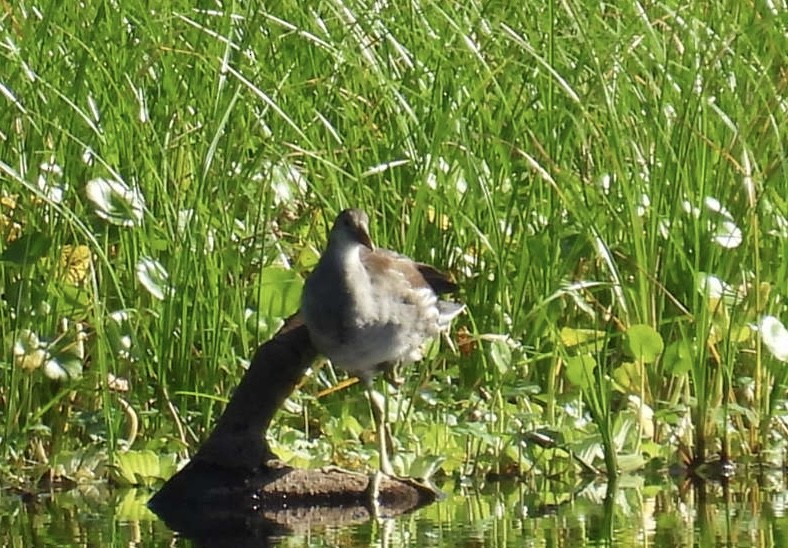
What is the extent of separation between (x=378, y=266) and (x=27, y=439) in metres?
1.02

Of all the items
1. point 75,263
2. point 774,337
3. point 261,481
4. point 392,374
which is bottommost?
point 261,481

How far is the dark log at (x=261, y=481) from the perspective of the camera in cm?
497

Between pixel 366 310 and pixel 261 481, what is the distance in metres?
0.51

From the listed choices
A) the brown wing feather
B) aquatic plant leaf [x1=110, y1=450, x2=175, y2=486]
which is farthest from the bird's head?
aquatic plant leaf [x1=110, y1=450, x2=175, y2=486]

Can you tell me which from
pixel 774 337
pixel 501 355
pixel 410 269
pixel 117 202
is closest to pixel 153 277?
pixel 117 202

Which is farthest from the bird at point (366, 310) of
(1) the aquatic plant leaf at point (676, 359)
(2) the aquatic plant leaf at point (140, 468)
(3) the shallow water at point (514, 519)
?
(1) the aquatic plant leaf at point (676, 359)

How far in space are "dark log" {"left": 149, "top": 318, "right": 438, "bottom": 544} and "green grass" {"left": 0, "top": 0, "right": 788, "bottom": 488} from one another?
25 centimetres

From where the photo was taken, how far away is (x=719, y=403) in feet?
18.0

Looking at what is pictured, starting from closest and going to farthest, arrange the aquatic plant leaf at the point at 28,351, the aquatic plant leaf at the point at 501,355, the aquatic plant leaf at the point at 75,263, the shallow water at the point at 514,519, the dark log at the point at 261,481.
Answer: the shallow water at the point at 514,519 → the dark log at the point at 261,481 → the aquatic plant leaf at the point at 28,351 → the aquatic plant leaf at the point at 501,355 → the aquatic plant leaf at the point at 75,263

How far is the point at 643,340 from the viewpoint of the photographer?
5484 millimetres

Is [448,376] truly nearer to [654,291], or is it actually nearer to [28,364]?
[654,291]

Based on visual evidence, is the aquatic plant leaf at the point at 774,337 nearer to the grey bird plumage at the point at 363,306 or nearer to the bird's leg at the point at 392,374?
the grey bird plumage at the point at 363,306

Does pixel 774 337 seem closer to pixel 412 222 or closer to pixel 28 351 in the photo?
pixel 412 222

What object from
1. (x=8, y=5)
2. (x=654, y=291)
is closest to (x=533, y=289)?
(x=654, y=291)
